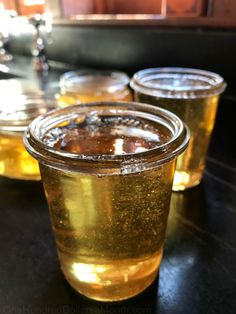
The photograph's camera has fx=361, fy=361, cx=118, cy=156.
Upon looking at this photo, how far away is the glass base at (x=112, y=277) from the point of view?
0.35m

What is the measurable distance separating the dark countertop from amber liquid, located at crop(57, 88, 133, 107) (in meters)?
0.20

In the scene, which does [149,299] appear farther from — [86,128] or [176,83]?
[176,83]

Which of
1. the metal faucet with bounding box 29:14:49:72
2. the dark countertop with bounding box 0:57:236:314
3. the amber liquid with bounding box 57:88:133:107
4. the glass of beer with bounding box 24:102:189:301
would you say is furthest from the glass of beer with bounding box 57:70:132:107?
the metal faucet with bounding box 29:14:49:72

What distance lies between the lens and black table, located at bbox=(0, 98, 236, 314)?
369mm

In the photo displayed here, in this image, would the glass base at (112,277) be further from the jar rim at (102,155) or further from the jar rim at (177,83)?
the jar rim at (177,83)

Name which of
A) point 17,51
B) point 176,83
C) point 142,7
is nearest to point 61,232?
point 176,83

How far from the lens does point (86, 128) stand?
0.42 m

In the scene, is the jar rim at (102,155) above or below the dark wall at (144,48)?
above

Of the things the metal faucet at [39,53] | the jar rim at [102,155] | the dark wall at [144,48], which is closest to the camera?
the jar rim at [102,155]

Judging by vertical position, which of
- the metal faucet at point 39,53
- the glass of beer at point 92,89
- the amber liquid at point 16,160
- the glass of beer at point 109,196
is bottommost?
the metal faucet at point 39,53

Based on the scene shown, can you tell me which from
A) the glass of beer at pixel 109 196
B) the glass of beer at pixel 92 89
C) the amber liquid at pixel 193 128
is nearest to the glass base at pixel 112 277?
the glass of beer at pixel 109 196

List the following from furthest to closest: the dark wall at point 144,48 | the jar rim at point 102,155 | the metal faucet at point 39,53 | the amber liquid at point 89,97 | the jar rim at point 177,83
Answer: the metal faucet at point 39,53, the dark wall at point 144,48, the amber liquid at point 89,97, the jar rim at point 177,83, the jar rim at point 102,155

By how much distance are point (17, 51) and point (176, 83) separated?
1.42 meters

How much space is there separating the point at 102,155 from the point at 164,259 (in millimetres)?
182
